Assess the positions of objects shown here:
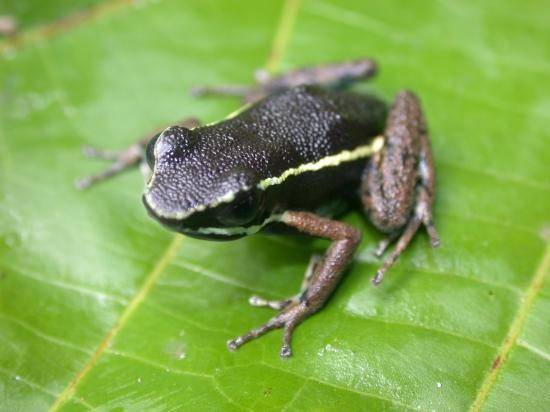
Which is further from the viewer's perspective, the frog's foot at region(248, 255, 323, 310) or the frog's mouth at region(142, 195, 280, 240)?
the frog's foot at region(248, 255, 323, 310)

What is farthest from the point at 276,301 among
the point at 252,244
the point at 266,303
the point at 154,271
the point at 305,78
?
the point at 305,78

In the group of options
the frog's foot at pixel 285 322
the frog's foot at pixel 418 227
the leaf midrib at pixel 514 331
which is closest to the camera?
the leaf midrib at pixel 514 331

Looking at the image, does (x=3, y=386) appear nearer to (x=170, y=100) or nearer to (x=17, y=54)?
(x=170, y=100)

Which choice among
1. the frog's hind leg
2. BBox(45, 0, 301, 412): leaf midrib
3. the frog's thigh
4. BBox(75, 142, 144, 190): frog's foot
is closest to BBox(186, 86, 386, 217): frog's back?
the frog's thigh

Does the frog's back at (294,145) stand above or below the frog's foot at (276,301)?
above

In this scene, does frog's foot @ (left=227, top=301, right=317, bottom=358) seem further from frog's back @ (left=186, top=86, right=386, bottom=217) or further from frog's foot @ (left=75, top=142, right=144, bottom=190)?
frog's foot @ (left=75, top=142, right=144, bottom=190)

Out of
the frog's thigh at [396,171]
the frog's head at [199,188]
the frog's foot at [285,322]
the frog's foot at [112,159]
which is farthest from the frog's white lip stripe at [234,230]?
the frog's foot at [112,159]

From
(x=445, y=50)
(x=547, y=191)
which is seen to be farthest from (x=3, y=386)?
(x=445, y=50)

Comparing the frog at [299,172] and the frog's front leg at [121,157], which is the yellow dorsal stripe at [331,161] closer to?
the frog at [299,172]
